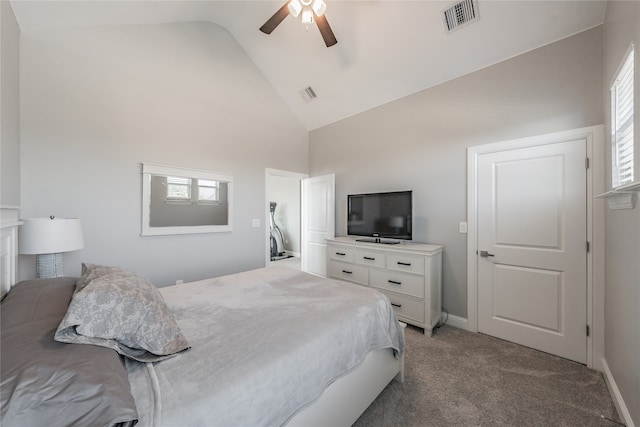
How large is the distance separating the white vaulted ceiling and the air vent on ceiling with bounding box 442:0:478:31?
0.04 metres

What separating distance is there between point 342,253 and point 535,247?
2.03 metres

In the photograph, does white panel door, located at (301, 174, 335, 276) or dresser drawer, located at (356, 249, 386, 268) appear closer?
dresser drawer, located at (356, 249, 386, 268)

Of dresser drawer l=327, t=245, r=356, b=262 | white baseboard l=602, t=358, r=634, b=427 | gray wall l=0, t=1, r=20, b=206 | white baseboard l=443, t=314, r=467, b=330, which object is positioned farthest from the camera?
dresser drawer l=327, t=245, r=356, b=262

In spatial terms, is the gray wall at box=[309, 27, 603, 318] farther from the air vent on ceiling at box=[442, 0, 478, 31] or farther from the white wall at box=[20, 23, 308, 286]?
the white wall at box=[20, 23, 308, 286]

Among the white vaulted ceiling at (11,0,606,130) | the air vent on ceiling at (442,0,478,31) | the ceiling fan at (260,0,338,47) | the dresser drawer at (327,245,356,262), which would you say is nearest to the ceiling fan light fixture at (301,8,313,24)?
the ceiling fan at (260,0,338,47)

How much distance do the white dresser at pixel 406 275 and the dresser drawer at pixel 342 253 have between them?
13 mm

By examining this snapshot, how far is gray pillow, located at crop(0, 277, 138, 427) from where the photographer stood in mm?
607

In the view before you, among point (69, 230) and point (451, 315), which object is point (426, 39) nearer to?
point (451, 315)

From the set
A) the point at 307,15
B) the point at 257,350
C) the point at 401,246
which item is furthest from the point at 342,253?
the point at 307,15

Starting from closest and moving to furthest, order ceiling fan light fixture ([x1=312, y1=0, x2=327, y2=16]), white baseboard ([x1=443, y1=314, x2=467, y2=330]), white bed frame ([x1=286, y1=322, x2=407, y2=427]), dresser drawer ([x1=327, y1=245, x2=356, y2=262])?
1. white bed frame ([x1=286, y1=322, x2=407, y2=427])
2. ceiling fan light fixture ([x1=312, y1=0, x2=327, y2=16])
3. white baseboard ([x1=443, y1=314, x2=467, y2=330])
4. dresser drawer ([x1=327, y1=245, x2=356, y2=262])

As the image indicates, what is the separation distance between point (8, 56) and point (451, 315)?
180 inches

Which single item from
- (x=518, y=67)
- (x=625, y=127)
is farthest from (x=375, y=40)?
(x=625, y=127)

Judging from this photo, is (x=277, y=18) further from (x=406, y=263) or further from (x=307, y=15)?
(x=406, y=263)

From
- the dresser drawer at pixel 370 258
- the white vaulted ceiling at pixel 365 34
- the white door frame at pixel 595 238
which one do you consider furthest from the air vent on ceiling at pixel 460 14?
the dresser drawer at pixel 370 258
